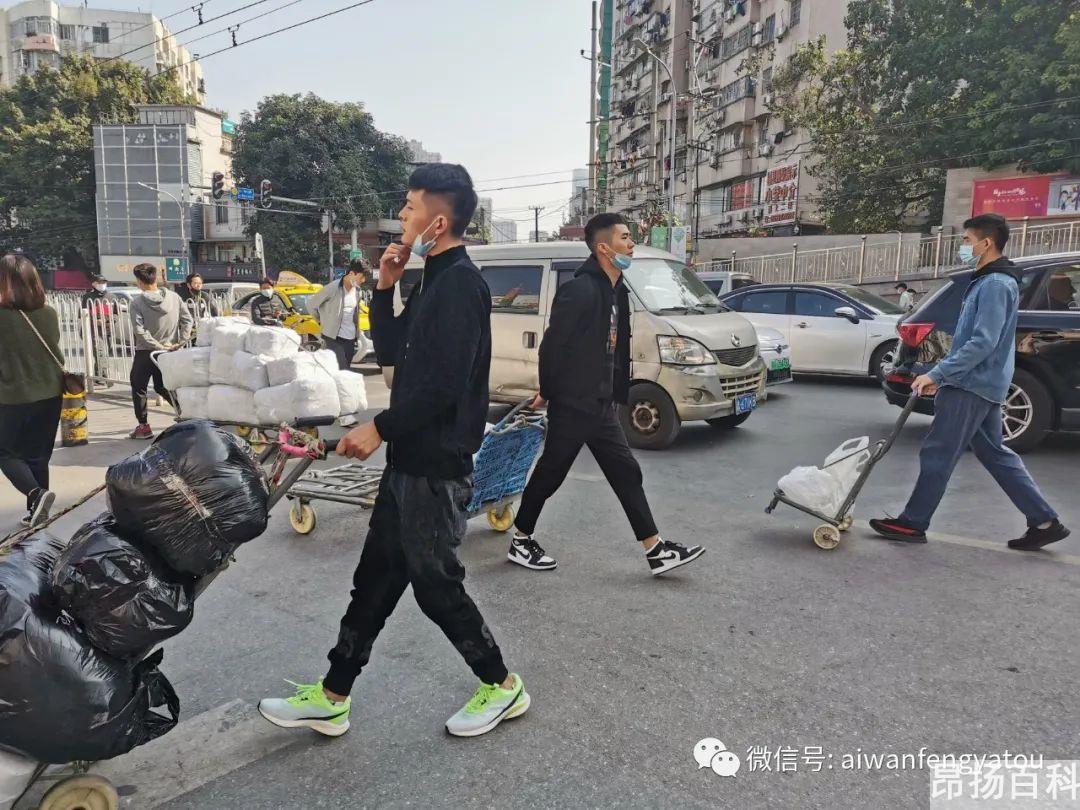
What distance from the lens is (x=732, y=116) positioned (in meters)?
39.5

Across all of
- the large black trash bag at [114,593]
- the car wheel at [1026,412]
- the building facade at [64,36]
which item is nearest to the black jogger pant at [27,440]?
the large black trash bag at [114,593]

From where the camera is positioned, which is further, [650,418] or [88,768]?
[650,418]

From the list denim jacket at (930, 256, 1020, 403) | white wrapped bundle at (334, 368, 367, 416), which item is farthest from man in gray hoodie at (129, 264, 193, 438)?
denim jacket at (930, 256, 1020, 403)

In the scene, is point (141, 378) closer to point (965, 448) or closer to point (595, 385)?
point (595, 385)

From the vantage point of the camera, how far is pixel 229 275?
50344 mm

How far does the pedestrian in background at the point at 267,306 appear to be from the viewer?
12992mm

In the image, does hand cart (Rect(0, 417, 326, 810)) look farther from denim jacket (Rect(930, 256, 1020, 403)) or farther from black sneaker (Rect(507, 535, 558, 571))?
denim jacket (Rect(930, 256, 1020, 403))

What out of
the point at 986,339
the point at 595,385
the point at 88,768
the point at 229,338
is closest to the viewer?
the point at 88,768

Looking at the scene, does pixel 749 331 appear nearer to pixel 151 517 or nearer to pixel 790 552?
pixel 790 552

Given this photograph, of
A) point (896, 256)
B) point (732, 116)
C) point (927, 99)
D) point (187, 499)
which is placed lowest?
point (187, 499)

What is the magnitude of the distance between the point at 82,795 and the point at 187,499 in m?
0.85

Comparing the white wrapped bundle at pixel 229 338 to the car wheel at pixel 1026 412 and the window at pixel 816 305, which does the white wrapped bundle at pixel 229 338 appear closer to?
the car wheel at pixel 1026 412

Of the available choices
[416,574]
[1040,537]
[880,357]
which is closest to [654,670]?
[416,574]

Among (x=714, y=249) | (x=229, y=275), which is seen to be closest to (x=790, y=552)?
(x=714, y=249)
